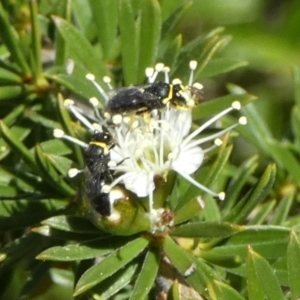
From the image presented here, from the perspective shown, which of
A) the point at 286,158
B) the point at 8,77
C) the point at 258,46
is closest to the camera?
the point at 8,77

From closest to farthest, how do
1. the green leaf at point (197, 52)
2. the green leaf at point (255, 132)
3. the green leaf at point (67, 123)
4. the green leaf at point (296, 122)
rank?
the green leaf at point (67, 123) → the green leaf at point (197, 52) → the green leaf at point (296, 122) → the green leaf at point (255, 132)

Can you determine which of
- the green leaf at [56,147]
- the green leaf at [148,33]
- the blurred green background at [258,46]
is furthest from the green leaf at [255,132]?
the blurred green background at [258,46]

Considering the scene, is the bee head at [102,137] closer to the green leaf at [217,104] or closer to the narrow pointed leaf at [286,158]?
the green leaf at [217,104]

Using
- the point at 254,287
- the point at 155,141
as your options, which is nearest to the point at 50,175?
the point at 155,141

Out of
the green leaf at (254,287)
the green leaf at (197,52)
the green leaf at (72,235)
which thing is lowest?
the green leaf at (254,287)

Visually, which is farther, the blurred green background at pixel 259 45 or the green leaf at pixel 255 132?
Answer: the blurred green background at pixel 259 45

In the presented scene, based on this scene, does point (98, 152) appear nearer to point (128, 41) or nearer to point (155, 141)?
point (155, 141)

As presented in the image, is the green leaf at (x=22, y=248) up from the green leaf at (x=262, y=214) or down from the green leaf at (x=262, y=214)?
up

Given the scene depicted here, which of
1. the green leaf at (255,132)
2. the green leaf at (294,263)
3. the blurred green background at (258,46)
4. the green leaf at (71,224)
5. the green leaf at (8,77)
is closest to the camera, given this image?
the green leaf at (294,263)
